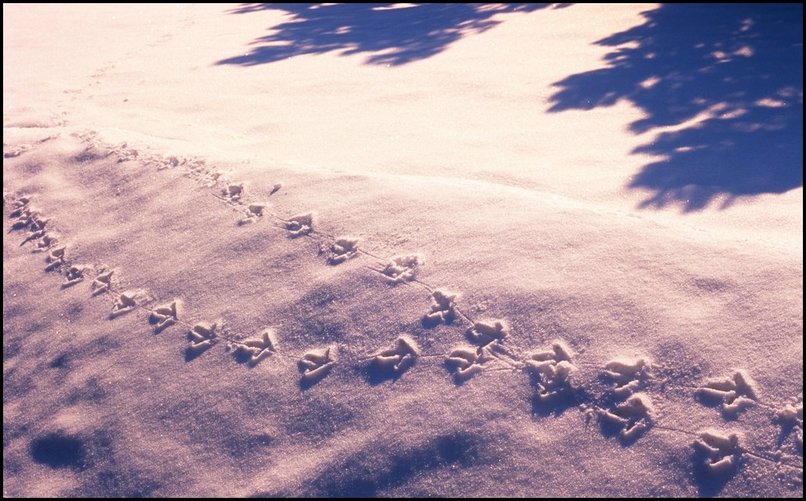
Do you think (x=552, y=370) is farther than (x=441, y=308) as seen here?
No

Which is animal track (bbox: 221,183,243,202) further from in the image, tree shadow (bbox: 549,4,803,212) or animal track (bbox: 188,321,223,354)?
tree shadow (bbox: 549,4,803,212)

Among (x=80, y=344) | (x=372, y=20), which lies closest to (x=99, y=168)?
(x=80, y=344)

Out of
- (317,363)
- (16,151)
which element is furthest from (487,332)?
(16,151)

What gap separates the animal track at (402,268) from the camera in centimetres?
266

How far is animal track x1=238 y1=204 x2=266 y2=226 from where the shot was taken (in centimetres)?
320

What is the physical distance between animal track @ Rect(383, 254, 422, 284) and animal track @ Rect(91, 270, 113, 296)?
1318 mm

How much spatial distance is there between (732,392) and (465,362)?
32.9 inches

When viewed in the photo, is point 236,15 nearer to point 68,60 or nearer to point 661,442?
point 68,60

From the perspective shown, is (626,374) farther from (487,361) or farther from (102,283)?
(102,283)

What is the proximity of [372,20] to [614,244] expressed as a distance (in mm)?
6827

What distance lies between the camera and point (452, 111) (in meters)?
4.89

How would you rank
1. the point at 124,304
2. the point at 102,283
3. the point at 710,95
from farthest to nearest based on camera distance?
the point at 710,95
the point at 102,283
the point at 124,304

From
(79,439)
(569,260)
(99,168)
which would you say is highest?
(99,168)

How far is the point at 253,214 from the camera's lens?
3248 millimetres
